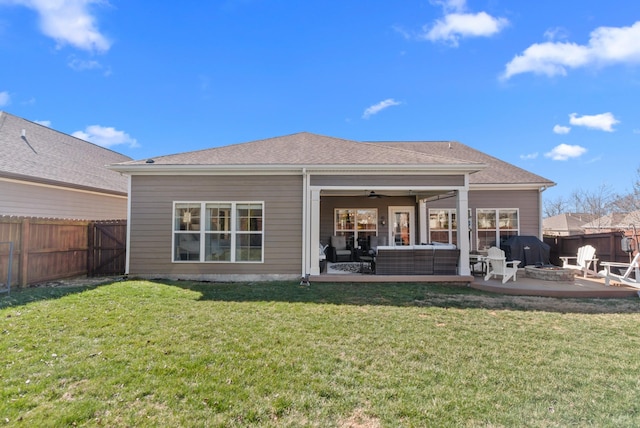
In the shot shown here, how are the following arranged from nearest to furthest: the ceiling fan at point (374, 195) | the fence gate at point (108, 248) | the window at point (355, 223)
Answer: the fence gate at point (108, 248) → the ceiling fan at point (374, 195) → the window at point (355, 223)

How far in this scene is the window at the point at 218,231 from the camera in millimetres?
8539

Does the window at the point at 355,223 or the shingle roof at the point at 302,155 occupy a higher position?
the shingle roof at the point at 302,155

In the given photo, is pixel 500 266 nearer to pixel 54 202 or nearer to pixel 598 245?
pixel 598 245

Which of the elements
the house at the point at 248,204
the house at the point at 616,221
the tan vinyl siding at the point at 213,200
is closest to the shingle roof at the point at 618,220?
the house at the point at 616,221

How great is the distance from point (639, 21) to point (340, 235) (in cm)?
1121

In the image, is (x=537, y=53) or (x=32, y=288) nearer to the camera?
(x=32, y=288)

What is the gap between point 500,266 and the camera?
839 cm

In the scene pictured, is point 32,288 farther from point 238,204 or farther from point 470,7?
point 470,7

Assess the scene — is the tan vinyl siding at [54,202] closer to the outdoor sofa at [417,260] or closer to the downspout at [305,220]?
the downspout at [305,220]

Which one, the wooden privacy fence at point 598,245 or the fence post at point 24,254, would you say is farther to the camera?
the wooden privacy fence at point 598,245

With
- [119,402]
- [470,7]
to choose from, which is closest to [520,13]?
[470,7]

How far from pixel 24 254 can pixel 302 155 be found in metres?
6.91

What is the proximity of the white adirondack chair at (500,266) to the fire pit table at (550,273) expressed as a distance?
0.76 meters

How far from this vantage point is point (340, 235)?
12.4 m
